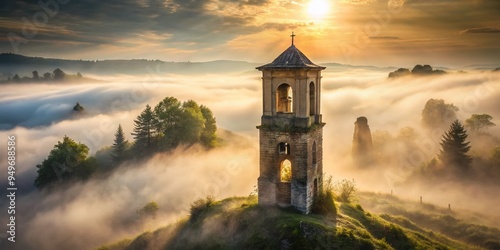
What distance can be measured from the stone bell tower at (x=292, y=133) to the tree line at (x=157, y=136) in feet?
108

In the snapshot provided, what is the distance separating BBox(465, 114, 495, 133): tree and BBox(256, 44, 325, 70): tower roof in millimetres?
65279

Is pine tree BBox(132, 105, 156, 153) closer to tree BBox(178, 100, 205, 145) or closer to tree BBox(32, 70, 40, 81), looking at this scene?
tree BBox(178, 100, 205, 145)

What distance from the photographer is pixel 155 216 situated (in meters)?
43.9

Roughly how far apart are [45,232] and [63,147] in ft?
36.4

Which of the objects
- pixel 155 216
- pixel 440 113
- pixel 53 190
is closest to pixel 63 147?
pixel 53 190

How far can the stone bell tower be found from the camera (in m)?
22.4

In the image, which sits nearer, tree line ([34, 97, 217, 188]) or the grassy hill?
the grassy hill

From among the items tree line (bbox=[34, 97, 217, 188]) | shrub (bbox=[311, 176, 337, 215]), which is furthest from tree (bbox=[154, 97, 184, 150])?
shrub (bbox=[311, 176, 337, 215])

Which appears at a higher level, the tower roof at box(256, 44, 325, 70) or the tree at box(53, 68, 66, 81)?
the tree at box(53, 68, 66, 81)

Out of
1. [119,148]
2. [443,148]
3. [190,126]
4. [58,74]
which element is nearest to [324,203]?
[190,126]

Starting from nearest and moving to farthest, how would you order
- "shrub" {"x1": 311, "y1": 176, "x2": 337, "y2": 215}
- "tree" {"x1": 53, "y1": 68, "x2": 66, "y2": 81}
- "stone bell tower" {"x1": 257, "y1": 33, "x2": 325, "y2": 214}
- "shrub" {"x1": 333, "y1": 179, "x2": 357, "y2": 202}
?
"stone bell tower" {"x1": 257, "y1": 33, "x2": 325, "y2": 214}
"shrub" {"x1": 311, "y1": 176, "x2": 337, "y2": 215}
"shrub" {"x1": 333, "y1": 179, "x2": 357, "y2": 202}
"tree" {"x1": 53, "y1": 68, "x2": 66, "y2": 81}

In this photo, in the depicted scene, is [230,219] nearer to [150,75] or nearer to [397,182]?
[397,182]

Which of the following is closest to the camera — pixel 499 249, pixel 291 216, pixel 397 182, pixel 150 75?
pixel 291 216

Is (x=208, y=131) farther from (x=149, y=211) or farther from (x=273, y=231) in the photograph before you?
(x=273, y=231)
